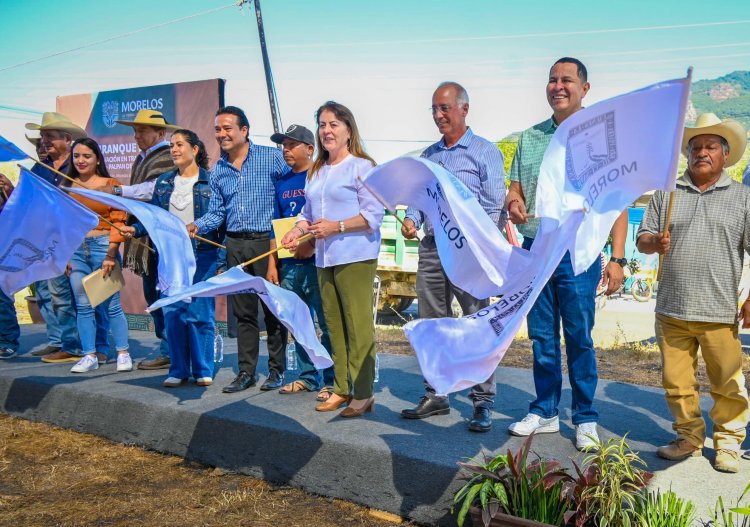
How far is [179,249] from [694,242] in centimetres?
318

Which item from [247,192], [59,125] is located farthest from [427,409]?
[59,125]

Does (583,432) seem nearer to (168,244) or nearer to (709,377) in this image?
(709,377)

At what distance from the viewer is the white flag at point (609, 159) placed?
320 cm

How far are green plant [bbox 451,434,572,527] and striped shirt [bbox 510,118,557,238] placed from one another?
4.85 feet

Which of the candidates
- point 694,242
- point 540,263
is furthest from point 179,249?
point 694,242

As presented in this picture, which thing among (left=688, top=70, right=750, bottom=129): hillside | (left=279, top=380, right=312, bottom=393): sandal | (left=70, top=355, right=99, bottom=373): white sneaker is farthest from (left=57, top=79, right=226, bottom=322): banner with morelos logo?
(left=688, top=70, right=750, bottom=129): hillside

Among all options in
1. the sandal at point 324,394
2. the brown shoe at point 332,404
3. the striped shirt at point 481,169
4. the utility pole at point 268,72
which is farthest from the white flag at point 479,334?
the utility pole at point 268,72

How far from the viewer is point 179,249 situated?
534cm

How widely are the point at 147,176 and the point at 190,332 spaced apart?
143 cm

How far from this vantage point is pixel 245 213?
5.91 metres

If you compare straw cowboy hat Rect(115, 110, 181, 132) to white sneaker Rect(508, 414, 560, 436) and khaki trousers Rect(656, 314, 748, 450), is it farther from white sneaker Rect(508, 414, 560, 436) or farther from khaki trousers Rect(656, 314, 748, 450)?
khaki trousers Rect(656, 314, 748, 450)

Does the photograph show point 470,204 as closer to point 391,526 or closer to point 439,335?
point 439,335

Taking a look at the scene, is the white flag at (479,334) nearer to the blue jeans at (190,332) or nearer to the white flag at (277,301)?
the white flag at (277,301)

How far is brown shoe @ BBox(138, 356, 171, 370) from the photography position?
7.11m
